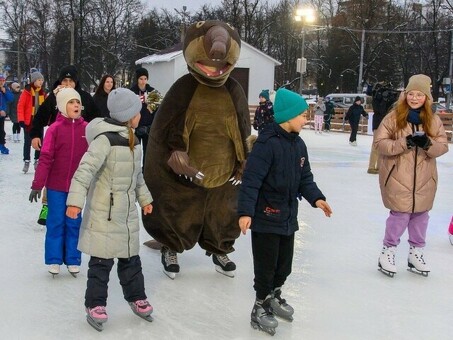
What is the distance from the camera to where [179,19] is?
50656 mm

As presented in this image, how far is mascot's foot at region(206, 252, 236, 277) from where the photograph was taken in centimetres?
425

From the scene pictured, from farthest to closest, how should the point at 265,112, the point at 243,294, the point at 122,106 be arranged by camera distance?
the point at 265,112
the point at 243,294
the point at 122,106

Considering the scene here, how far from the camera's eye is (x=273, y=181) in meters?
3.23

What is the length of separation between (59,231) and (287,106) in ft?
6.03

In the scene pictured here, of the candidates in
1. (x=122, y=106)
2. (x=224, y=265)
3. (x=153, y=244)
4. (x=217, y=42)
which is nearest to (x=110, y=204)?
(x=122, y=106)

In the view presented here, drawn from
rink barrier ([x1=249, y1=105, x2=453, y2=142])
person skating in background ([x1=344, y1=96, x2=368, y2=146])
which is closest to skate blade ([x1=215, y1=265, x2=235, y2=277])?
person skating in background ([x1=344, y1=96, x2=368, y2=146])

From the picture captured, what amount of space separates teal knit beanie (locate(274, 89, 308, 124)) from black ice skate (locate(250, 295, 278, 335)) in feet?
3.31

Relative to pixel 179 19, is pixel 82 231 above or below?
below

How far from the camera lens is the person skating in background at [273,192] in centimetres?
320

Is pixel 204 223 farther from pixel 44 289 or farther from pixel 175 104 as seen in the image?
pixel 44 289

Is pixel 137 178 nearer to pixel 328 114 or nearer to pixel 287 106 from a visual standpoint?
pixel 287 106

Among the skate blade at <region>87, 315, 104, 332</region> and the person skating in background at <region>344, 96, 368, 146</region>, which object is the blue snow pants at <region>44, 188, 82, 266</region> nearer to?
the skate blade at <region>87, 315, 104, 332</region>

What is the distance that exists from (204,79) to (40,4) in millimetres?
45889

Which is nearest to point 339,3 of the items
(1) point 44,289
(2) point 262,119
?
(2) point 262,119
